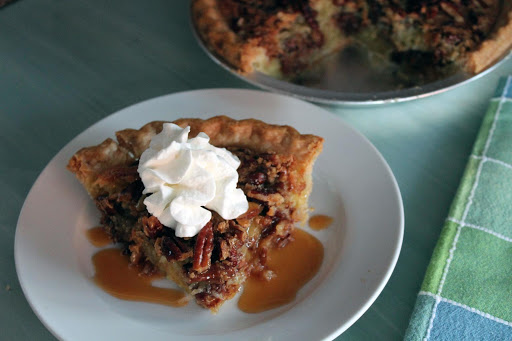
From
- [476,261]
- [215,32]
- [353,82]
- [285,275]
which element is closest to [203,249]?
[285,275]

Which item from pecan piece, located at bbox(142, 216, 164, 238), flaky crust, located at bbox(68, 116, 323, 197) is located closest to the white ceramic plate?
flaky crust, located at bbox(68, 116, 323, 197)

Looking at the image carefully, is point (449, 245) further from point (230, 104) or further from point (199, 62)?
point (199, 62)

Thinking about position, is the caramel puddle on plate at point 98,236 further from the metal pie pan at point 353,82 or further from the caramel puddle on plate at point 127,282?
the metal pie pan at point 353,82

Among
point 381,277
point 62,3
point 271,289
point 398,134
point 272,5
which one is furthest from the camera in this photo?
point 62,3

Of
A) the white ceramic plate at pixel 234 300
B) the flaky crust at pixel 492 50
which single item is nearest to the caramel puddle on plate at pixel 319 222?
the white ceramic plate at pixel 234 300

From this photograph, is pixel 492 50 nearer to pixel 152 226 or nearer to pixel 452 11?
pixel 452 11

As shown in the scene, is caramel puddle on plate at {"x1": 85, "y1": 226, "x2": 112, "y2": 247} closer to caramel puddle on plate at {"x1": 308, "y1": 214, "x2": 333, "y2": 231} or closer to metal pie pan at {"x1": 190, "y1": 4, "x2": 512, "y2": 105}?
caramel puddle on plate at {"x1": 308, "y1": 214, "x2": 333, "y2": 231}

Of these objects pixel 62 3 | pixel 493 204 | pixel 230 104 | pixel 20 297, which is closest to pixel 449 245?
pixel 493 204
